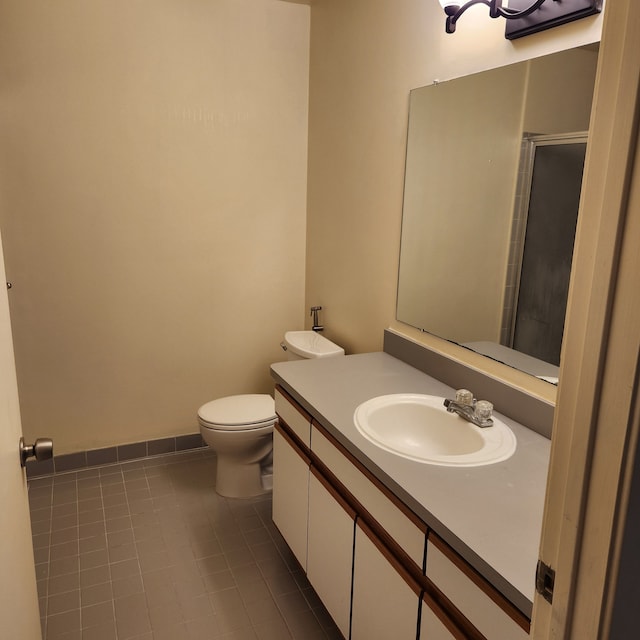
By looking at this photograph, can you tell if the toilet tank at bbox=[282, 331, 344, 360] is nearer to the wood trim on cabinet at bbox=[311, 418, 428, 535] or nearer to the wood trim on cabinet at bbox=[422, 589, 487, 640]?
the wood trim on cabinet at bbox=[311, 418, 428, 535]

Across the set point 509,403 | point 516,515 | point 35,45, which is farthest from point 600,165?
point 35,45

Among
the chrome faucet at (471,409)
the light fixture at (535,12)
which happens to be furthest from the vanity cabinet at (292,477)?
the light fixture at (535,12)

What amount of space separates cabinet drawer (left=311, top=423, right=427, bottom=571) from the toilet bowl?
0.80 meters

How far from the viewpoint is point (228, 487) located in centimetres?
276

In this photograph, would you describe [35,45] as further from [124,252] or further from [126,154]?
[124,252]

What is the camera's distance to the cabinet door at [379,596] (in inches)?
54.3

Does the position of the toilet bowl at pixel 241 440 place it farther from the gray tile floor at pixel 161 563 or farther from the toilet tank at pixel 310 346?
the toilet tank at pixel 310 346

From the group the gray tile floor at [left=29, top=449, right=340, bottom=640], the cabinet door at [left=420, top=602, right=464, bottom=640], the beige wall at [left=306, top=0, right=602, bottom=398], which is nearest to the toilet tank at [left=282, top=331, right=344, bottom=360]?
the beige wall at [left=306, top=0, right=602, bottom=398]

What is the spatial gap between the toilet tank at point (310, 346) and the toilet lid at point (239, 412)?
293 millimetres

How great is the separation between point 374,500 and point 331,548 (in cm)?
39

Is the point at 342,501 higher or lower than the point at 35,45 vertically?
lower

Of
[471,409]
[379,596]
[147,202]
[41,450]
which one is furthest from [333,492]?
[147,202]

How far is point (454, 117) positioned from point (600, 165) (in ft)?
4.92

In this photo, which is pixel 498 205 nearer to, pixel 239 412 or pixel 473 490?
pixel 473 490
